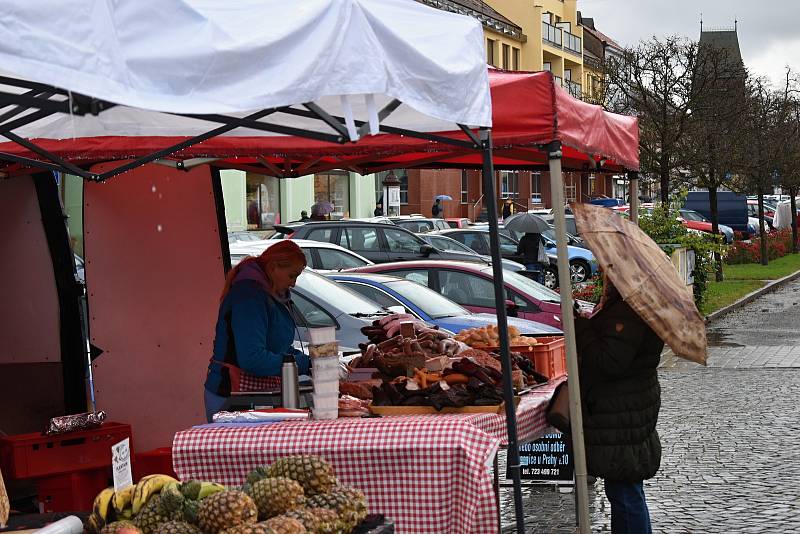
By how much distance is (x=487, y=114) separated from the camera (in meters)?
5.23

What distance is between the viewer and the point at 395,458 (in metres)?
5.35

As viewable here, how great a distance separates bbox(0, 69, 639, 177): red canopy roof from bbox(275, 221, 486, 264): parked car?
14.5 m

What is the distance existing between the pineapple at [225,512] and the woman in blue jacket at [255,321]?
285 centimetres

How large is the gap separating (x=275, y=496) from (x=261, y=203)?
40892 millimetres

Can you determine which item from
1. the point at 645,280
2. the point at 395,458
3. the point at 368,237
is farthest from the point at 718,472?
→ the point at 368,237

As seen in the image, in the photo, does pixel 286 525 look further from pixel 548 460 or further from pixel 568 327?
pixel 548 460

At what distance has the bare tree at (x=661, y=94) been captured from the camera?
28609mm

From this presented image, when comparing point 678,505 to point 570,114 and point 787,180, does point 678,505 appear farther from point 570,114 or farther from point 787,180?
point 787,180

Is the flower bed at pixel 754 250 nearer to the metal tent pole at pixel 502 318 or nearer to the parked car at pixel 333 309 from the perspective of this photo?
the parked car at pixel 333 309

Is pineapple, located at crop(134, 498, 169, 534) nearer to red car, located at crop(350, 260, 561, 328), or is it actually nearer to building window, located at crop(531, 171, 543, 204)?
red car, located at crop(350, 260, 561, 328)

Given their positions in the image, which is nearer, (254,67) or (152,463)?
(254,67)

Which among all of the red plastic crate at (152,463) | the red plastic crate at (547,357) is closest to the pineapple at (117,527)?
the red plastic crate at (152,463)

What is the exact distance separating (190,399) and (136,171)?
1604mm

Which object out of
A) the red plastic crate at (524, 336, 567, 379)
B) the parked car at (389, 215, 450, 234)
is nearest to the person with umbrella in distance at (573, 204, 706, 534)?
the red plastic crate at (524, 336, 567, 379)
